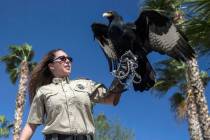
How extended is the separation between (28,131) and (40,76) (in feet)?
1.62

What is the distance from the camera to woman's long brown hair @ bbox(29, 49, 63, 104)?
3756mm

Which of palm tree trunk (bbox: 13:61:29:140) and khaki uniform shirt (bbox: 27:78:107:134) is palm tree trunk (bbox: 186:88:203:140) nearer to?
palm tree trunk (bbox: 13:61:29:140)

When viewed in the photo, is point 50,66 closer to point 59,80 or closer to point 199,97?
point 59,80

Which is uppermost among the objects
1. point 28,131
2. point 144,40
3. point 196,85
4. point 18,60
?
point 18,60

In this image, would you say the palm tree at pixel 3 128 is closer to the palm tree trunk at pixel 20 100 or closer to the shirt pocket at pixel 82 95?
the palm tree trunk at pixel 20 100

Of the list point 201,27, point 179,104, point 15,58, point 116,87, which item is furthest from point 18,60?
point 116,87

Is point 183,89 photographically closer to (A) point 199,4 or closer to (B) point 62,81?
(A) point 199,4

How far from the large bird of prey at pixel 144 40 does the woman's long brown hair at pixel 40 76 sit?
0.55 metres

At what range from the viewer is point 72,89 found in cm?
347

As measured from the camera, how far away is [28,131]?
3.51 m

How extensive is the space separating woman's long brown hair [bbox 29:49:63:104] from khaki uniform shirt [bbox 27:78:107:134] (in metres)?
0.20

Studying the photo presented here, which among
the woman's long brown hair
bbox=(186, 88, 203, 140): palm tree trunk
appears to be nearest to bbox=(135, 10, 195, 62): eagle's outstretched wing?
the woman's long brown hair

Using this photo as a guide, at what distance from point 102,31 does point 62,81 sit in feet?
5.26

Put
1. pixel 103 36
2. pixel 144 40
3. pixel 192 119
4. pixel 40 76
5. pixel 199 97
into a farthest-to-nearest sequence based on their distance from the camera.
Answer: pixel 192 119
pixel 199 97
pixel 103 36
pixel 144 40
pixel 40 76
